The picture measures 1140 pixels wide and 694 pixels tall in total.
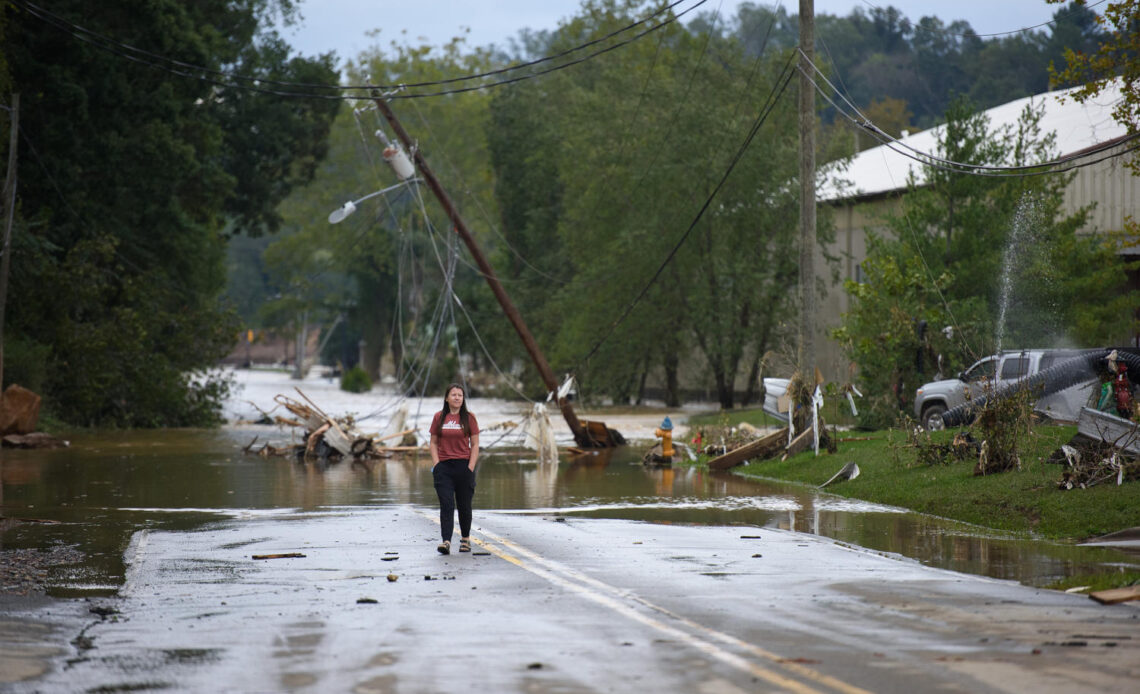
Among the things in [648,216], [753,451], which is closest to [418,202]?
[648,216]

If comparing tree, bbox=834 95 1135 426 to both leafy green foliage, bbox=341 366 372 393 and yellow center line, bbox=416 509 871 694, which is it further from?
leafy green foliage, bbox=341 366 372 393

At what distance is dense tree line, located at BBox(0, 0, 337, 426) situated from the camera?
39.5m

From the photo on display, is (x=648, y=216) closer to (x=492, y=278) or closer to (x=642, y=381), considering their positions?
(x=642, y=381)

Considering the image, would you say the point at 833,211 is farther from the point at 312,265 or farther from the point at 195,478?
the point at 312,265

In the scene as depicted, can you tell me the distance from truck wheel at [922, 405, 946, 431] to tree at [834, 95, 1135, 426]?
168 cm

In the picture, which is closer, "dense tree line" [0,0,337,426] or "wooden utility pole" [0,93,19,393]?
"wooden utility pole" [0,93,19,393]

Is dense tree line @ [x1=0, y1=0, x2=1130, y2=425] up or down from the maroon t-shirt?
up

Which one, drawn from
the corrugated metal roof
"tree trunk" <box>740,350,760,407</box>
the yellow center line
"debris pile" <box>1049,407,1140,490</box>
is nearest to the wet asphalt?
the yellow center line

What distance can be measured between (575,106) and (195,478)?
37.0m

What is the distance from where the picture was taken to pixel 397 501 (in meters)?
20.4

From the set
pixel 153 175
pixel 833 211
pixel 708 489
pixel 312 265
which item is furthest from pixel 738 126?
pixel 312 265

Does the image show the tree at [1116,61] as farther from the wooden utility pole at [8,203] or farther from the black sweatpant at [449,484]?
the wooden utility pole at [8,203]

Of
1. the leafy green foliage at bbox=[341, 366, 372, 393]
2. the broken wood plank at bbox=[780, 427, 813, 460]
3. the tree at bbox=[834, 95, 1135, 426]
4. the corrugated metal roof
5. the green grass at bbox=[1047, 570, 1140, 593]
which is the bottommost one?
the green grass at bbox=[1047, 570, 1140, 593]

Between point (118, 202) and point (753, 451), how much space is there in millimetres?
25586
